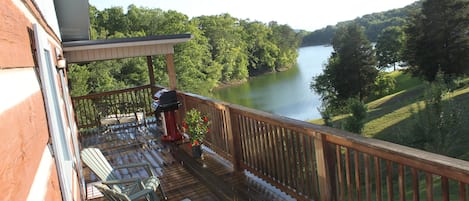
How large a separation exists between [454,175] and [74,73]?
2645 cm

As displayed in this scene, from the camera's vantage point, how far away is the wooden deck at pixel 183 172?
12.9ft

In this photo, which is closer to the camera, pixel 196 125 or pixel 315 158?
pixel 315 158

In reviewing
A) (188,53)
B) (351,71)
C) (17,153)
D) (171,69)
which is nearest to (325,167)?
(17,153)

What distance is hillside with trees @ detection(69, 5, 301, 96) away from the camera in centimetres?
2802

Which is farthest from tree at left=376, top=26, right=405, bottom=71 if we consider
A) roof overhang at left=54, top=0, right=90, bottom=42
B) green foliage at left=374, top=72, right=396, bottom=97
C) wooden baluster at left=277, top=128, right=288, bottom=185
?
wooden baluster at left=277, top=128, right=288, bottom=185

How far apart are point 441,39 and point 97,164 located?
2775cm

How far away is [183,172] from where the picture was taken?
4.83 m

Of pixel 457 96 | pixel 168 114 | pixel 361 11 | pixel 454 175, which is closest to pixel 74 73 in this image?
pixel 168 114

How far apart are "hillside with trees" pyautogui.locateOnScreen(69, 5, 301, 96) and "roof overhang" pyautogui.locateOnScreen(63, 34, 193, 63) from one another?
16.4m

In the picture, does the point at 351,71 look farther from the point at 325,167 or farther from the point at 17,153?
the point at 17,153

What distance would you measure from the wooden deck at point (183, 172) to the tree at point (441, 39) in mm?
24709

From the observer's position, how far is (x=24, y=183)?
847 mm

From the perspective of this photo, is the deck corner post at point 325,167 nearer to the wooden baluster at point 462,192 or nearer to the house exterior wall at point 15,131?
the wooden baluster at point 462,192

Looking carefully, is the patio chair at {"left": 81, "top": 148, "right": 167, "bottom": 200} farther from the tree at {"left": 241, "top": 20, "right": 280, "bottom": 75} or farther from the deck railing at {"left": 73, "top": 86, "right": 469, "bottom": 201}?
the tree at {"left": 241, "top": 20, "right": 280, "bottom": 75}
